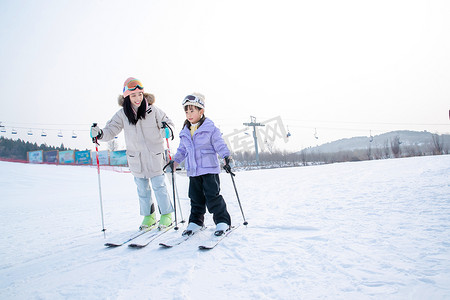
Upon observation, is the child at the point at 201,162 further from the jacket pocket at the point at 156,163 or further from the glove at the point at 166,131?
the jacket pocket at the point at 156,163

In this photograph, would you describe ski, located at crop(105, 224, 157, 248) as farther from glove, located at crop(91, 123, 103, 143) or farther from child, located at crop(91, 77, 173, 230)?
glove, located at crop(91, 123, 103, 143)

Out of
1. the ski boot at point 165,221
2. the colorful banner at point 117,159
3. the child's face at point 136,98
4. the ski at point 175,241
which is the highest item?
the colorful banner at point 117,159

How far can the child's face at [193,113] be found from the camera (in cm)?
298

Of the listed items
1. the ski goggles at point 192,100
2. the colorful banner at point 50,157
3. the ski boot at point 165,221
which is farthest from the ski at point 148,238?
the colorful banner at point 50,157

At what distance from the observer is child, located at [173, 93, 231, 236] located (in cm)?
277

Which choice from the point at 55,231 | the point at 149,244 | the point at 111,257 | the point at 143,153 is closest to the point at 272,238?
the point at 149,244

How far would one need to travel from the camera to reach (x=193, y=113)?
2.98m

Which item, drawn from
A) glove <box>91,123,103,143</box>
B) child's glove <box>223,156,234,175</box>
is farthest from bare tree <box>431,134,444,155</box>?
glove <box>91,123,103,143</box>

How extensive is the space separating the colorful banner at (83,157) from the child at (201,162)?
115ft

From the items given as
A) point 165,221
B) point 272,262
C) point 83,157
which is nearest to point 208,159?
point 165,221

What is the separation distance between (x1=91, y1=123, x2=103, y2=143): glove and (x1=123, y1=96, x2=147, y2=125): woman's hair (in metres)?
0.42

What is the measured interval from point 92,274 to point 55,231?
2364 mm

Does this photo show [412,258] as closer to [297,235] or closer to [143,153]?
[297,235]

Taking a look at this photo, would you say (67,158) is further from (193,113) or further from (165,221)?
(193,113)
